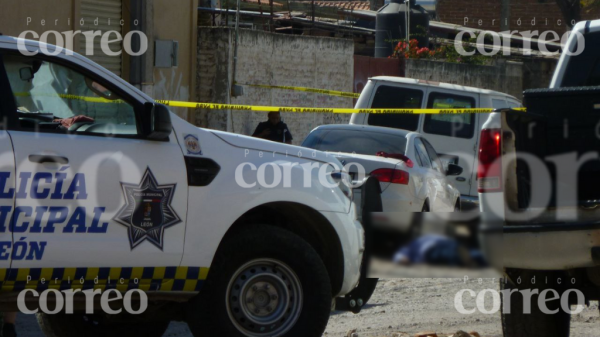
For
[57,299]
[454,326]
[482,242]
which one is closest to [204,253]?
[57,299]

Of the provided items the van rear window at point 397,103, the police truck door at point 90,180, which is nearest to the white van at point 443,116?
the van rear window at point 397,103

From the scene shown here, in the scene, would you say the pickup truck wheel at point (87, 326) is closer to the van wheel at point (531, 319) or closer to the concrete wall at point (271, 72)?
the van wheel at point (531, 319)

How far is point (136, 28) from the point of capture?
17.1 metres

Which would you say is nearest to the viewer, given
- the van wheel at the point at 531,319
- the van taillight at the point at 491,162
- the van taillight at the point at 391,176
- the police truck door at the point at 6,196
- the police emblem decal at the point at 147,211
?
the police truck door at the point at 6,196

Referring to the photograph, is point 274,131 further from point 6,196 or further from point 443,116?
point 6,196

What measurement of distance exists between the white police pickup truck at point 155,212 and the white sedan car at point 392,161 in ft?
14.8

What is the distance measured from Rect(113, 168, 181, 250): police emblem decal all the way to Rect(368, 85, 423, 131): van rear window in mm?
9849

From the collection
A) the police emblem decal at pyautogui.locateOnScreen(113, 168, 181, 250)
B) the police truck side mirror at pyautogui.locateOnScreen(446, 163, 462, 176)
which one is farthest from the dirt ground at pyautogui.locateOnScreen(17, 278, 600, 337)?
the police truck side mirror at pyautogui.locateOnScreen(446, 163, 462, 176)

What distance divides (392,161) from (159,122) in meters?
5.88

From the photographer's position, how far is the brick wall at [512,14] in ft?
133

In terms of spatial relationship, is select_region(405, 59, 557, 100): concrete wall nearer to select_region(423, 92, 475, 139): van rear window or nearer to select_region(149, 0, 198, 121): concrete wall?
select_region(149, 0, 198, 121): concrete wall

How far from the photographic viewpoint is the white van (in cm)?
1540

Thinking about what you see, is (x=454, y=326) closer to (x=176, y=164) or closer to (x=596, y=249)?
(x=596, y=249)

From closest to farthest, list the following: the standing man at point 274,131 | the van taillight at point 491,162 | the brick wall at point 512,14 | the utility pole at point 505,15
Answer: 1. the van taillight at point 491,162
2. the standing man at point 274,131
3. the utility pole at point 505,15
4. the brick wall at point 512,14
